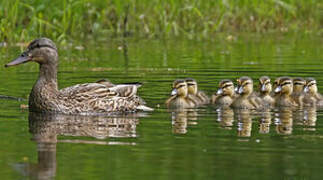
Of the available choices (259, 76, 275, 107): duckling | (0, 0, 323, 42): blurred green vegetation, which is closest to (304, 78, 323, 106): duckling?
(259, 76, 275, 107): duckling

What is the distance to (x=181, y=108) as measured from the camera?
32.1 feet

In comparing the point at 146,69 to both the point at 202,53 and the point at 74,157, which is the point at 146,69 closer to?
the point at 202,53

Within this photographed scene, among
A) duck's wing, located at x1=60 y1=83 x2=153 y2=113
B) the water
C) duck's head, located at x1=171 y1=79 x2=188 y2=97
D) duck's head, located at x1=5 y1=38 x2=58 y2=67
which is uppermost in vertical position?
duck's head, located at x1=5 y1=38 x2=58 y2=67

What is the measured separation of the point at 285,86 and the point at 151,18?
849 centimetres

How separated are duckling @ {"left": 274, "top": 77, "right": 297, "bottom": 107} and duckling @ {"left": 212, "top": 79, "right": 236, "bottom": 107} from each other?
Result: 528 millimetres

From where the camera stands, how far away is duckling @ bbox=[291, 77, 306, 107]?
10.1 metres

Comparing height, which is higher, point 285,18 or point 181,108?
point 285,18

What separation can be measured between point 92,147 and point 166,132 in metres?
1.00

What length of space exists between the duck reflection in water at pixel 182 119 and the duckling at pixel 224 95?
0.60 m

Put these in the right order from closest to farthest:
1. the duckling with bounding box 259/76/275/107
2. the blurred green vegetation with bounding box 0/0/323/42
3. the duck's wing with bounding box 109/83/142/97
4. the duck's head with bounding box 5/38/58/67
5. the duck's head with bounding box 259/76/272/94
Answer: the duck's head with bounding box 5/38/58/67, the duck's wing with bounding box 109/83/142/97, the duckling with bounding box 259/76/275/107, the duck's head with bounding box 259/76/272/94, the blurred green vegetation with bounding box 0/0/323/42

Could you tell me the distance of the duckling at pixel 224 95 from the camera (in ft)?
33.1

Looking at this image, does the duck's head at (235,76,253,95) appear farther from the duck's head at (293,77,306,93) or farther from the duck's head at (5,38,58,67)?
the duck's head at (5,38,58,67)

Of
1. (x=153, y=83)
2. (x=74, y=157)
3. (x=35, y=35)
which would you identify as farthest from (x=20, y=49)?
(x=74, y=157)

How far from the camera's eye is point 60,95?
9211mm
